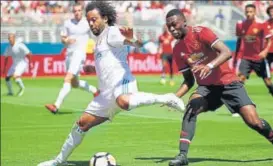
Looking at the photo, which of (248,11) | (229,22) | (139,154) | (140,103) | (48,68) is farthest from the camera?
(229,22)

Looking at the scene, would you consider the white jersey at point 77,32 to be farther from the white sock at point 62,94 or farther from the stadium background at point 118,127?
the stadium background at point 118,127

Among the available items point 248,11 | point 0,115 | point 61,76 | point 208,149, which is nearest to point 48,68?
point 61,76

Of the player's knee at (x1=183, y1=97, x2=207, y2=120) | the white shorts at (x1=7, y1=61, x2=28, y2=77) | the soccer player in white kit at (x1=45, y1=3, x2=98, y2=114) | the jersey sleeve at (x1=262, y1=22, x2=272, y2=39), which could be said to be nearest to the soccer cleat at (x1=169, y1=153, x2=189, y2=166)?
the player's knee at (x1=183, y1=97, x2=207, y2=120)

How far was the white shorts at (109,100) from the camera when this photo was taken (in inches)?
453

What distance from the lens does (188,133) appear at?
458 inches

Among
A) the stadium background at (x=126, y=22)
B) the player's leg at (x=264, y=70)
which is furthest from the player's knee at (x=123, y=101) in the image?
the stadium background at (x=126, y=22)

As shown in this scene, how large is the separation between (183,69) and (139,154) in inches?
85.6

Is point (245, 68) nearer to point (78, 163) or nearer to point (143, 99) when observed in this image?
point (78, 163)

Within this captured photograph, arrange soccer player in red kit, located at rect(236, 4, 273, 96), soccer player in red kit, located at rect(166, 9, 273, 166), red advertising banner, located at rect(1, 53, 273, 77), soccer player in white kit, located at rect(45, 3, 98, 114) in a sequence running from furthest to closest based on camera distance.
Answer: red advertising banner, located at rect(1, 53, 273, 77) < soccer player in white kit, located at rect(45, 3, 98, 114) < soccer player in red kit, located at rect(236, 4, 273, 96) < soccer player in red kit, located at rect(166, 9, 273, 166)

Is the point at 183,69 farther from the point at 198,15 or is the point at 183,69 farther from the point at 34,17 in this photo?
the point at 198,15

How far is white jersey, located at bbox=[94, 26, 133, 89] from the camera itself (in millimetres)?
11570

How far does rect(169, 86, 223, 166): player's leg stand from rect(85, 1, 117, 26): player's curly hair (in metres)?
1.52

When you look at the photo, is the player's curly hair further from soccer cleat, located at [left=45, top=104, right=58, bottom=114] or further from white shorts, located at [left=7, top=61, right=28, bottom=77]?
white shorts, located at [left=7, top=61, right=28, bottom=77]

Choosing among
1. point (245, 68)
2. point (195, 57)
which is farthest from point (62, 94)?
point (195, 57)
